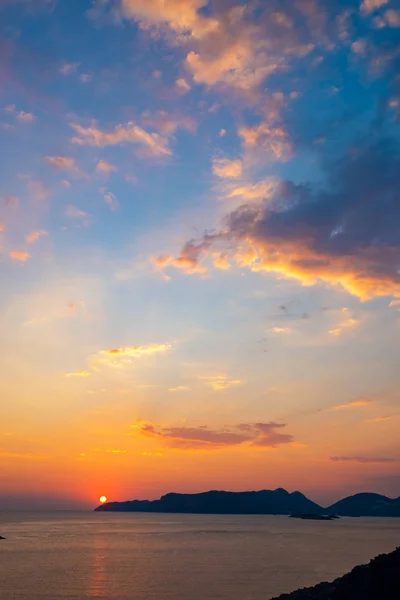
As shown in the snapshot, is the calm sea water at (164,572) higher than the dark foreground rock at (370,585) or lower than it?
lower

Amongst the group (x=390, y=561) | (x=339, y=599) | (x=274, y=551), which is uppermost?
(x=390, y=561)

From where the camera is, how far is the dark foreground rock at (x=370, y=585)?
40.7 metres

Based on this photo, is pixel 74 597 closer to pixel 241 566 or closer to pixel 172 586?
pixel 172 586

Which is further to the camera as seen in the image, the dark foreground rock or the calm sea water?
the calm sea water

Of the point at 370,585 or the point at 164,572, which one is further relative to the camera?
the point at 164,572

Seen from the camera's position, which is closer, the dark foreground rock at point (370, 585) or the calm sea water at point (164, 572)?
the dark foreground rock at point (370, 585)

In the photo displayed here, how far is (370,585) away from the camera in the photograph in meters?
42.1

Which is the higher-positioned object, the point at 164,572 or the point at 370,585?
the point at 370,585

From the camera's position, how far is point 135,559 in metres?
97.7

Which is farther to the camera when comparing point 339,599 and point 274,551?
point 274,551

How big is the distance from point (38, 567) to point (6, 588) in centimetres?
2120

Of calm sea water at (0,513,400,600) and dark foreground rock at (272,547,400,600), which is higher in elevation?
dark foreground rock at (272,547,400,600)

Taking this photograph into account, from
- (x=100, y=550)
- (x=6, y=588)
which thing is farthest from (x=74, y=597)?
(x=100, y=550)

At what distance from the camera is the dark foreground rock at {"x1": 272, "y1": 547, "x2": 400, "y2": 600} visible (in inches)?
1601
